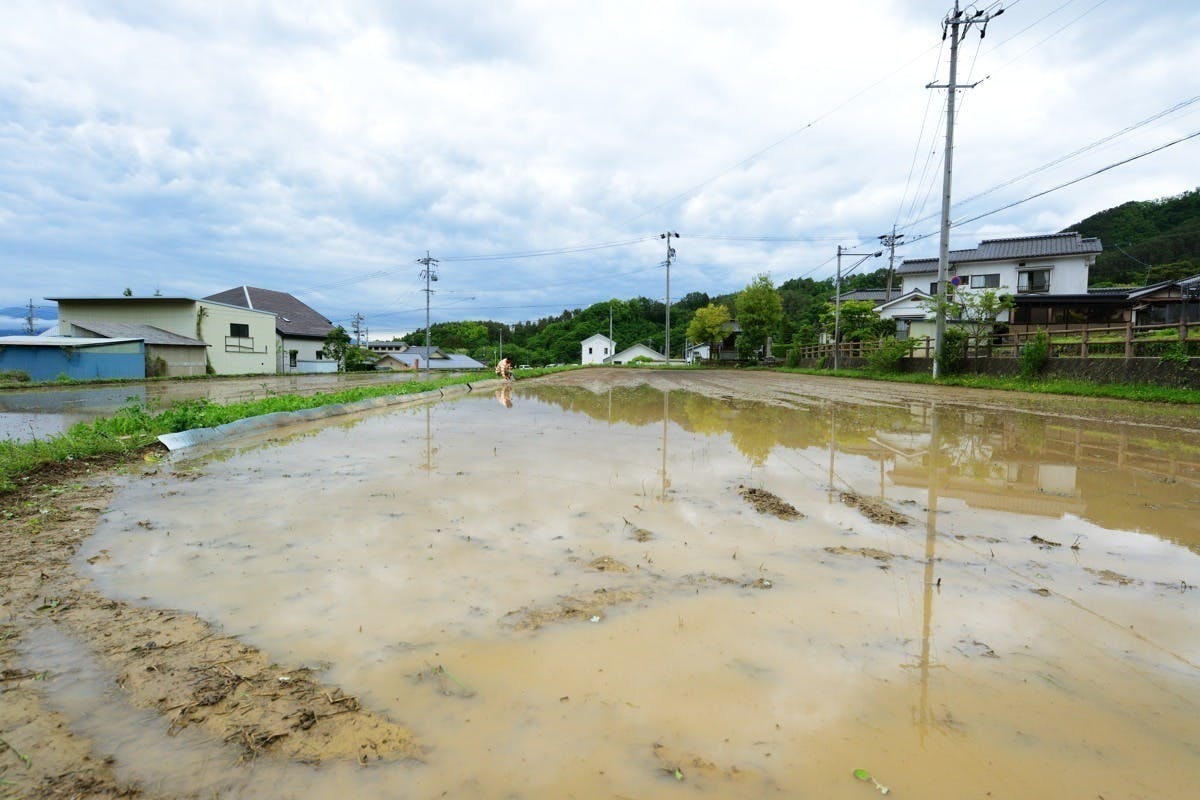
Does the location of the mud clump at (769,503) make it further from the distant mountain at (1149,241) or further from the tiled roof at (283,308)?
the distant mountain at (1149,241)

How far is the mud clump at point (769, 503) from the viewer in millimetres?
4328

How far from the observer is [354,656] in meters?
2.37

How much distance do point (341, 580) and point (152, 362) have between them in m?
33.1

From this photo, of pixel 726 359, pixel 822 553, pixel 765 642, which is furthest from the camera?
pixel 726 359

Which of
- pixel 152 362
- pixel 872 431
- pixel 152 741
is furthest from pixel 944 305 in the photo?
pixel 152 362

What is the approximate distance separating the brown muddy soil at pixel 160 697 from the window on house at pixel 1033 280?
40.9 m

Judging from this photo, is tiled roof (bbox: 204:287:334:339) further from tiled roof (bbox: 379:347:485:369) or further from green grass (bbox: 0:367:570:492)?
green grass (bbox: 0:367:570:492)

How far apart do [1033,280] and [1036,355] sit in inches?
889

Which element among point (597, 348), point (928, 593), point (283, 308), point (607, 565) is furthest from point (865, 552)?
point (597, 348)

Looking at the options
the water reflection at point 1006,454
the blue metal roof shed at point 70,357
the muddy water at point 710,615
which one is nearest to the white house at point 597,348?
the blue metal roof shed at point 70,357

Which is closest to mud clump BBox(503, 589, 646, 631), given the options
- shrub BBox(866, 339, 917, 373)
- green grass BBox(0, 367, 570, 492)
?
green grass BBox(0, 367, 570, 492)

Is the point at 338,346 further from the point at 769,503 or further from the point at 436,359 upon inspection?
the point at 769,503

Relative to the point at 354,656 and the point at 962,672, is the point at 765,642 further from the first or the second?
the point at 354,656

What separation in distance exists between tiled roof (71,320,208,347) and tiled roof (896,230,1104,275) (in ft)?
146
